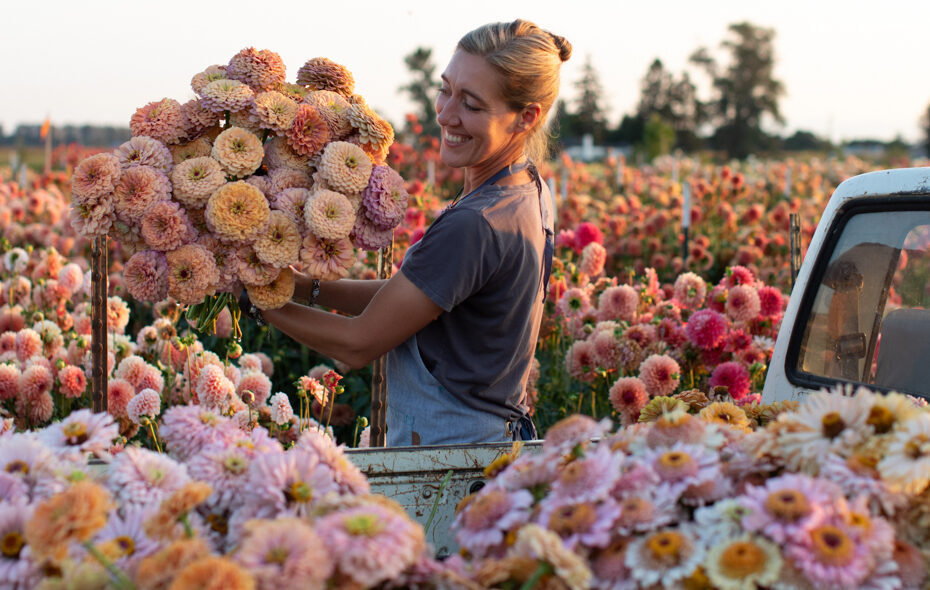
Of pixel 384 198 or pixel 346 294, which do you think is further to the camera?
pixel 346 294

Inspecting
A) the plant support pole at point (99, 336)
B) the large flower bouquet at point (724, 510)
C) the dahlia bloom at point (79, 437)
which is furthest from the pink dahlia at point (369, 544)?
the plant support pole at point (99, 336)

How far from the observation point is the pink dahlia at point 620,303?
4098 millimetres

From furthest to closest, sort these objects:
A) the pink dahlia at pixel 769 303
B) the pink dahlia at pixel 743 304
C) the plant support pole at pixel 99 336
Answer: the pink dahlia at pixel 769 303 < the pink dahlia at pixel 743 304 < the plant support pole at pixel 99 336

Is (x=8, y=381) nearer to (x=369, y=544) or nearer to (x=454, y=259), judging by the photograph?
(x=454, y=259)

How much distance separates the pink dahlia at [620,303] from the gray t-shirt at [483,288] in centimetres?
203

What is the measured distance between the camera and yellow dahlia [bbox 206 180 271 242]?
1819 millimetres

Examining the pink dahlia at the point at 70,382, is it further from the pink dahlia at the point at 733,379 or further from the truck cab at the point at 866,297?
the truck cab at the point at 866,297

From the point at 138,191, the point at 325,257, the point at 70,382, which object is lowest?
the point at 70,382

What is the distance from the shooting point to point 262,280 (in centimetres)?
190

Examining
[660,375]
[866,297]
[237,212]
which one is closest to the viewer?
[237,212]

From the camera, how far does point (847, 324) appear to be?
219cm

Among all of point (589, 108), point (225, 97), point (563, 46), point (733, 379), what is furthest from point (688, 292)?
point (589, 108)

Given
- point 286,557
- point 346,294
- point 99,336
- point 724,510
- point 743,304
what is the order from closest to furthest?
point 286,557 < point 724,510 < point 346,294 < point 99,336 < point 743,304

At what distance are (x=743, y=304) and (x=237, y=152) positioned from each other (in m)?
2.53
